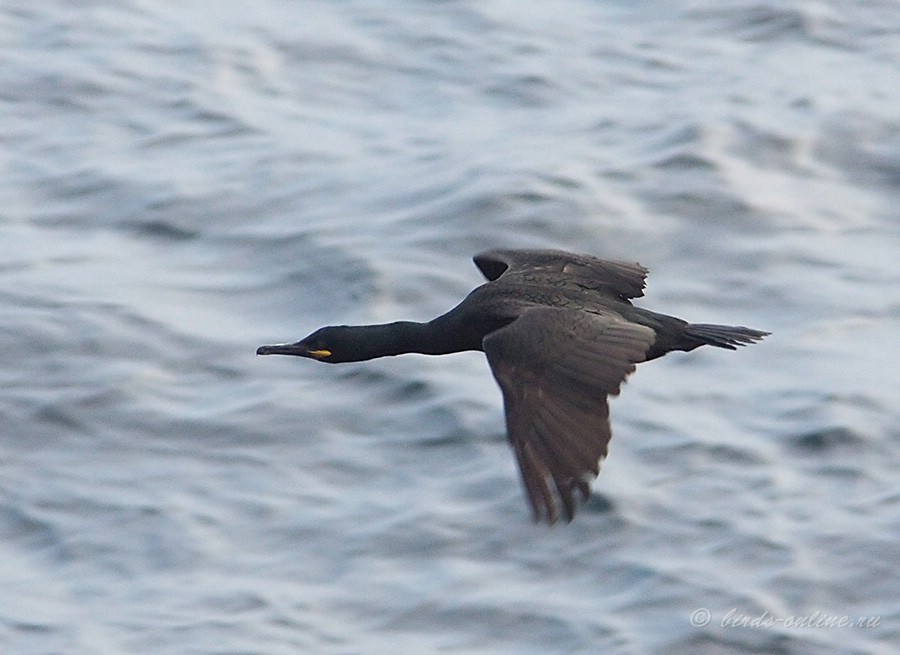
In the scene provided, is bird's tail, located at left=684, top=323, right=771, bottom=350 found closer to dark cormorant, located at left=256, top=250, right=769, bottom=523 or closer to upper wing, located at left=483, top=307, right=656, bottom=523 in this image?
dark cormorant, located at left=256, top=250, right=769, bottom=523

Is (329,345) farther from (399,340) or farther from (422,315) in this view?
(422,315)

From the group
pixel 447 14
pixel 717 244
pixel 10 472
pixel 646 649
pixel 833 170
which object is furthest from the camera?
pixel 447 14

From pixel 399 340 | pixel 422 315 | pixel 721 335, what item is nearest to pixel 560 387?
pixel 721 335

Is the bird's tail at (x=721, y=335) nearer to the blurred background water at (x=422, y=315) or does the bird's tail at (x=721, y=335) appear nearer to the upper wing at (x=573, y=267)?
the upper wing at (x=573, y=267)

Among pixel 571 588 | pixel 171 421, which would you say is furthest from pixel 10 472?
pixel 571 588

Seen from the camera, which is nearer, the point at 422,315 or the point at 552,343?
the point at 552,343

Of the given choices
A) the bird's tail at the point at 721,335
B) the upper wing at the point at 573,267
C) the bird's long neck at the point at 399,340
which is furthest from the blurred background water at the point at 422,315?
the bird's tail at the point at 721,335

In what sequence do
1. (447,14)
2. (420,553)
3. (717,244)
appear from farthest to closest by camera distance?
(447,14), (717,244), (420,553)

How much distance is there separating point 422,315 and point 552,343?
434 cm

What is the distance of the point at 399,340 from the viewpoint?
724 centimetres

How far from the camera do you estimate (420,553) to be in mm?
8891

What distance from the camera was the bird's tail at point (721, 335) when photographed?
6.94 m

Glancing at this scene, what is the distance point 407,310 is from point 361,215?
1.39m

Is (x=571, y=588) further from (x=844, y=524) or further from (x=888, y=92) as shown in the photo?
(x=888, y=92)
